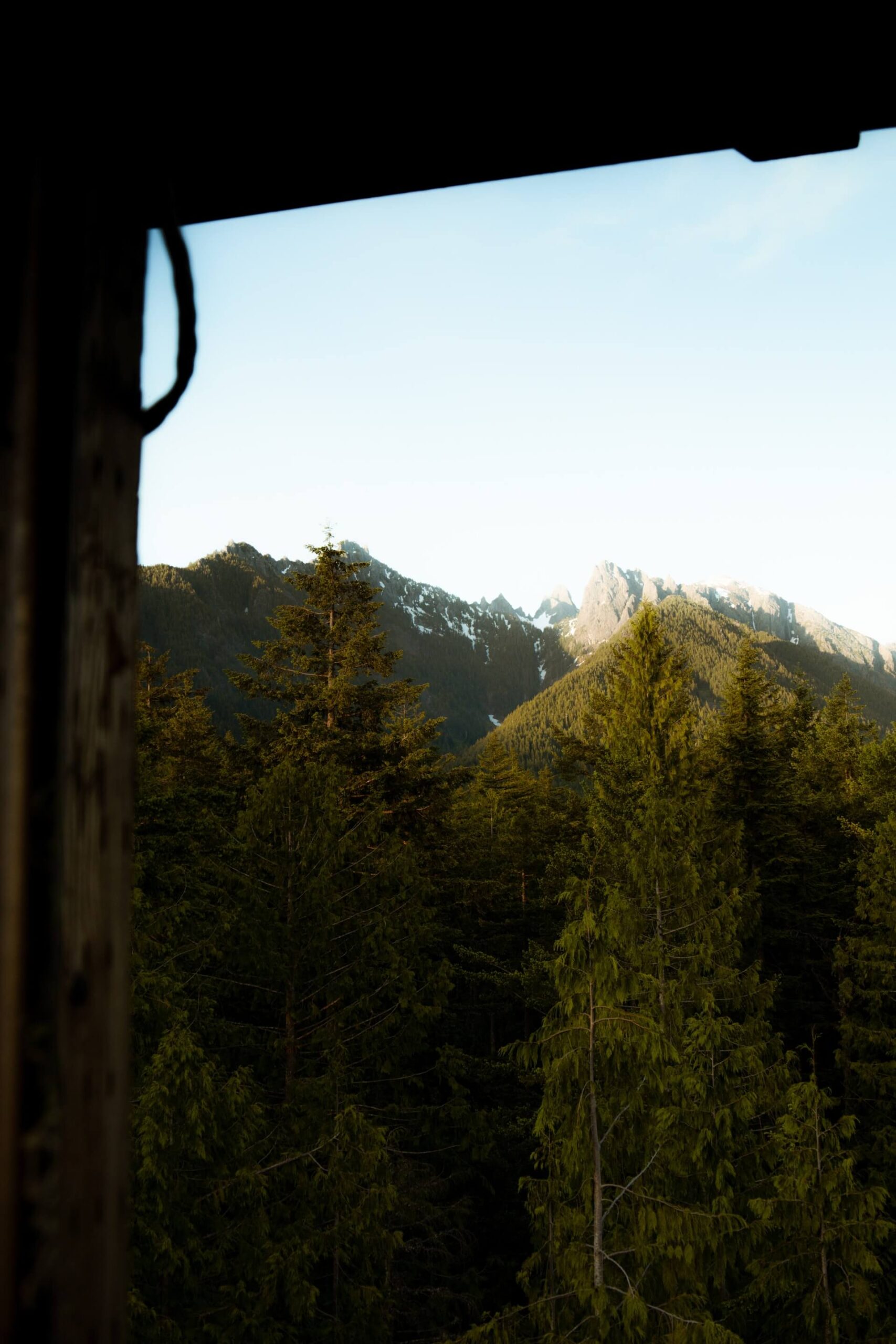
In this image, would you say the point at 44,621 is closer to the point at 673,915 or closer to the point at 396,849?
the point at 396,849

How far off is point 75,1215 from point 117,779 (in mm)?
315

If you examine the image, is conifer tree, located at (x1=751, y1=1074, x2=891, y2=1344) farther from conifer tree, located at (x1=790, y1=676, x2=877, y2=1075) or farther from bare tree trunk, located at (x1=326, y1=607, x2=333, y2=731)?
bare tree trunk, located at (x1=326, y1=607, x2=333, y2=731)

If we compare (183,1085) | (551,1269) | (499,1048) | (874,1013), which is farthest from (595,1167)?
(874,1013)

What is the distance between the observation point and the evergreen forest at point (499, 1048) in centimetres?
786

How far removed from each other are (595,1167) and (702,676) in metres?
122

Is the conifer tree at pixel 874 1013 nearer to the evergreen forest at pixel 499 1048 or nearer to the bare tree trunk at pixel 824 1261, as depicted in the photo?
the evergreen forest at pixel 499 1048

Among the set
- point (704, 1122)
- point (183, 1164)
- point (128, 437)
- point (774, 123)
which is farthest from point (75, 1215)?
point (704, 1122)

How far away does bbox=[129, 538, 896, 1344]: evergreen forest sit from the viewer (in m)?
7.86

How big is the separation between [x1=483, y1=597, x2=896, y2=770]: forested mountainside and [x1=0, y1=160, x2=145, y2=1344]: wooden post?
88.2 m

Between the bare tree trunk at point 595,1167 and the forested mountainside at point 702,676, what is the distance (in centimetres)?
7983

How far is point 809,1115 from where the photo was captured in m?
9.55

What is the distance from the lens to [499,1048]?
1273 centimetres

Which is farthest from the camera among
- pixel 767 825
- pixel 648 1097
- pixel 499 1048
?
pixel 767 825

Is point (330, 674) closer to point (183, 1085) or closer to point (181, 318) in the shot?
point (183, 1085)
